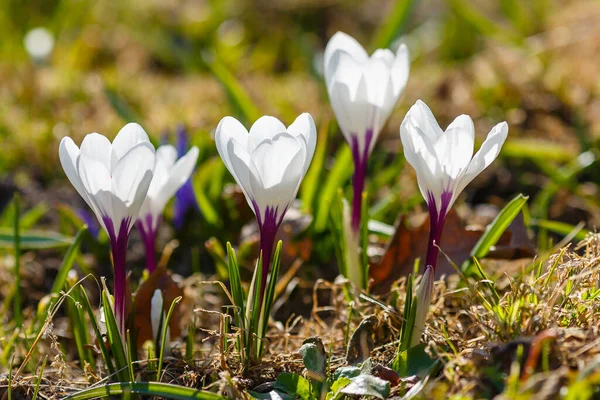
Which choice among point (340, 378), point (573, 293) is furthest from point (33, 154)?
point (573, 293)

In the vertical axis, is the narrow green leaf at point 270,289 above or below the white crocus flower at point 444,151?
below

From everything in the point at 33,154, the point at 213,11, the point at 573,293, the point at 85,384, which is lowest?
the point at 85,384

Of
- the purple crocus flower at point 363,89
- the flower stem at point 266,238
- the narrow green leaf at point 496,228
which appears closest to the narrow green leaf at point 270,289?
the flower stem at point 266,238

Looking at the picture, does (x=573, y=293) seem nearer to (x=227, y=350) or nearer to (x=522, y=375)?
(x=522, y=375)

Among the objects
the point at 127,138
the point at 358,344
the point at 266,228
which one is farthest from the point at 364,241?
the point at 127,138

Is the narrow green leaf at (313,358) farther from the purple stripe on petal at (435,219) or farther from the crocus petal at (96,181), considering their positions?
the crocus petal at (96,181)

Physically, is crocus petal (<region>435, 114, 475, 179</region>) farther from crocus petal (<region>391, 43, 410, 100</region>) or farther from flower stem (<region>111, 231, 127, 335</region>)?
flower stem (<region>111, 231, 127, 335</region>)
